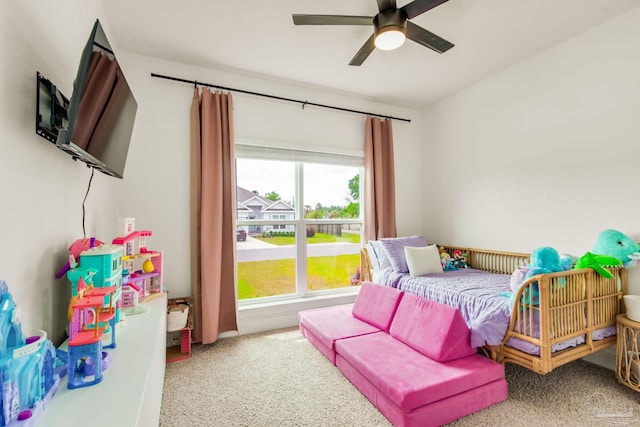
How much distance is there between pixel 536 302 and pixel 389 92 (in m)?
2.72

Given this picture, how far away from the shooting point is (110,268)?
139 centimetres

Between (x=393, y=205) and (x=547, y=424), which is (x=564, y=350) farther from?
(x=393, y=205)

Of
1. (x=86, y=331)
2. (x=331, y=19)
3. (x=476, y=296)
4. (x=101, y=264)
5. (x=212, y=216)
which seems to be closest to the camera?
(x=86, y=331)

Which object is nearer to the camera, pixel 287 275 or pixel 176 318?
pixel 176 318

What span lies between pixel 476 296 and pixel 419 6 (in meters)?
2.01

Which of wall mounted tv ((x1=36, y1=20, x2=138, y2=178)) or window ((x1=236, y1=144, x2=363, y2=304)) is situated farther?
window ((x1=236, y1=144, x2=363, y2=304))

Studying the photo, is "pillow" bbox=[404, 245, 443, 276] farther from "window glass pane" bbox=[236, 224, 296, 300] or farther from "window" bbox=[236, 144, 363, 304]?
"window glass pane" bbox=[236, 224, 296, 300]

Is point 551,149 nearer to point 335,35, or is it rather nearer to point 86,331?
point 335,35

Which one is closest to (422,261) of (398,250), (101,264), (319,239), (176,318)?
(398,250)

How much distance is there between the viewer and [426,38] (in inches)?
79.6

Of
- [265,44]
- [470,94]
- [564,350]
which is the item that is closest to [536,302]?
[564,350]

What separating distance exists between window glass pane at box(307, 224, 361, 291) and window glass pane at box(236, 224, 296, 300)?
0.23 metres

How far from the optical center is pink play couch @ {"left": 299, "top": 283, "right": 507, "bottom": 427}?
165 cm

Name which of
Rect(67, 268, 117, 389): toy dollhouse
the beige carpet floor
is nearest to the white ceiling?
Rect(67, 268, 117, 389): toy dollhouse
